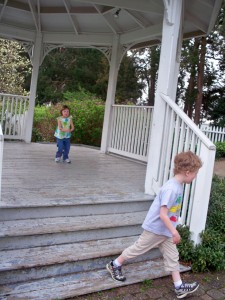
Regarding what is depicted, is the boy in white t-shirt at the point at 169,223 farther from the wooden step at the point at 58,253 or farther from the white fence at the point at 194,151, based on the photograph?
the white fence at the point at 194,151

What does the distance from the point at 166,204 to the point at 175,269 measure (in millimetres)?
671

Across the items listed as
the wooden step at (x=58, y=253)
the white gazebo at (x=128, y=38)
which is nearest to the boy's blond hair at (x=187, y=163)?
the white gazebo at (x=128, y=38)

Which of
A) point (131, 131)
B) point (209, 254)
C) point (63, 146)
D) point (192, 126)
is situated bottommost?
point (209, 254)

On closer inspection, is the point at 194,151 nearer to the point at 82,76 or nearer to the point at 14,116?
the point at 14,116

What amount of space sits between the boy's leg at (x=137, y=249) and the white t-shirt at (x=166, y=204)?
0.26 ft

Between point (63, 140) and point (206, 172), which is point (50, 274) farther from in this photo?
point (63, 140)

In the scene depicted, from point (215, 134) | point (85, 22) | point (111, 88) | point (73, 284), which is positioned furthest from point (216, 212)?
point (215, 134)

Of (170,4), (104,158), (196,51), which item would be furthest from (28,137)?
(196,51)

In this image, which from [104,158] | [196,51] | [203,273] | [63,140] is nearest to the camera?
[203,273]

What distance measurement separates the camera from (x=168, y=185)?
305 cm

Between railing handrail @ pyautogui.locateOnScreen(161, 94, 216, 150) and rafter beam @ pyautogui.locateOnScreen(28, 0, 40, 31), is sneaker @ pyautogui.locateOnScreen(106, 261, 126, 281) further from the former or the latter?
rafter beam @ pyautogui.locateOnScreen(28, 0, 40, 31)

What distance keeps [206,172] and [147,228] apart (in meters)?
1.06

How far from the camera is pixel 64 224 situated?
3.64m

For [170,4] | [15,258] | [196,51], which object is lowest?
[15,258]
